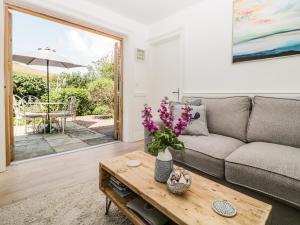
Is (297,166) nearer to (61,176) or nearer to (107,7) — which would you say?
(61,176)

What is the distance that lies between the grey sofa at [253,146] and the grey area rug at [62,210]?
2.72 ft

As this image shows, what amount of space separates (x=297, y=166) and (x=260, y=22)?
1761 mm

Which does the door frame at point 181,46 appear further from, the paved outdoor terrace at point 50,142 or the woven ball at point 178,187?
the woven ball at point 178,187

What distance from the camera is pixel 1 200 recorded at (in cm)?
154

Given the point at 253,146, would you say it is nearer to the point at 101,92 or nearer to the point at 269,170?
the point at 269,170

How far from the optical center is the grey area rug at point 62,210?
4.24 ft

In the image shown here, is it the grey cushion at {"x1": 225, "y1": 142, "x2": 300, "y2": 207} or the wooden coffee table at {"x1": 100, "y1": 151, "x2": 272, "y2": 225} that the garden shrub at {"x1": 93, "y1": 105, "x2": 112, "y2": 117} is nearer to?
the wooden coffee table at {"x1": 100, "y1": 151, "x2": 272, "y2": 225}

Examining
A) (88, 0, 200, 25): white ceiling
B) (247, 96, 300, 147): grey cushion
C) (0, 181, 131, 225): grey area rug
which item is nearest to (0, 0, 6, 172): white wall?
(0, 181, 131, 225): grey area rug

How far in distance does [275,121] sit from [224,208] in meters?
1.28

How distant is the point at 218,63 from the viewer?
255 cm

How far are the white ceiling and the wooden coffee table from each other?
2613 mm

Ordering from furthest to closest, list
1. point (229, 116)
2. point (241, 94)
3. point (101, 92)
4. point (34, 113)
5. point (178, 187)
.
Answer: point (101, 92), point (34, 113), point (241, 94), point (229, 116), point (178, 187)

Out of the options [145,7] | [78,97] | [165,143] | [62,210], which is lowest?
[62,210]

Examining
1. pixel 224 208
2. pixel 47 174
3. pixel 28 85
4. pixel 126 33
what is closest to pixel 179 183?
pixel 224 208
